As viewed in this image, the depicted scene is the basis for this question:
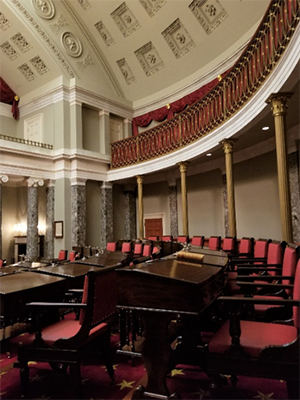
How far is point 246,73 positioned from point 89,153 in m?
A: 7.01

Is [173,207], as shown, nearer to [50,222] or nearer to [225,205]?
[225,205]

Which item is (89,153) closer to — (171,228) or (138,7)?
(171,228)

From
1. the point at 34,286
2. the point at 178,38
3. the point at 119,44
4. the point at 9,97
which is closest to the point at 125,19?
the point at 119,44

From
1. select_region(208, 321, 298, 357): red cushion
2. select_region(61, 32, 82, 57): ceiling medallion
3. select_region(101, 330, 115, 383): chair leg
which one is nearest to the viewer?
select_region(208, 321, 298, 357): red cushion

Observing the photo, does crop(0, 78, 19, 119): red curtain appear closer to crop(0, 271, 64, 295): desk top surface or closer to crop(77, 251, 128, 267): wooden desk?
crop(77, 251, 128, 267): wooden desk

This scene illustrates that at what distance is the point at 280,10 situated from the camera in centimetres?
446

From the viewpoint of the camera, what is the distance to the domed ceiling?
10062mm

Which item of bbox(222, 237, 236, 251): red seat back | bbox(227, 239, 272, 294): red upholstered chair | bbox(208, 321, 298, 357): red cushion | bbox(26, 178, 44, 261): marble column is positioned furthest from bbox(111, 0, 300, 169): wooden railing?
bbox(208, 321, 298, 357): red cushion

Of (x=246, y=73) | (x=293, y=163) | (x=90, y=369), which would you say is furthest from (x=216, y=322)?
(x=293, y=163)

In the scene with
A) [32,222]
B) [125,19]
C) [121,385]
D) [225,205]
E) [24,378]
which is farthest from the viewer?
[125,19]

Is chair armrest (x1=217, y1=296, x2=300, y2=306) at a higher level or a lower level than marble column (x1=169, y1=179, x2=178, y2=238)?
lower

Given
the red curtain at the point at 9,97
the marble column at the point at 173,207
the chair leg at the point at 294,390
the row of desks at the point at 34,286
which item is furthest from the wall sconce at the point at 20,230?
the chair leg at the point at 294,390

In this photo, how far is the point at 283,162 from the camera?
15.9ft

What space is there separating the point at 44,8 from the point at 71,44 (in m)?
1.46
